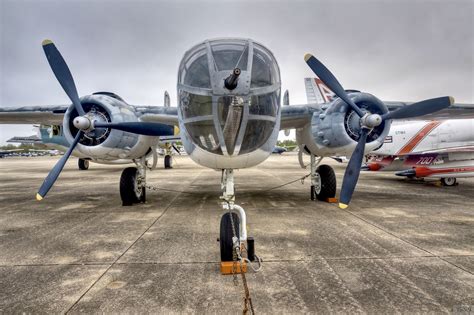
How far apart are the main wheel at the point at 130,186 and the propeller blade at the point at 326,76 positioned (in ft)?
19.3

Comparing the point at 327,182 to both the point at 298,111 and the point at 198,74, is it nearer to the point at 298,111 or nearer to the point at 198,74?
the point at 298,111

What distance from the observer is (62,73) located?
273 inches

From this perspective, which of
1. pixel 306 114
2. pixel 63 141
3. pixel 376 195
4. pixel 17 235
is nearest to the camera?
pixel 17 235

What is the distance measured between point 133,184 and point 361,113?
6642 millimetres

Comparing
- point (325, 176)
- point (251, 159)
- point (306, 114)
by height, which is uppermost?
point (306, 114)

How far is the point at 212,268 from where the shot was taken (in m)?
4.01

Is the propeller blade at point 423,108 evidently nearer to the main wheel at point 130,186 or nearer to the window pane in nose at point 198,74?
the window pane in nose at point 198,74

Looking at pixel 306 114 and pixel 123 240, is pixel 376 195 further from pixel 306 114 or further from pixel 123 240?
pixel 123 240

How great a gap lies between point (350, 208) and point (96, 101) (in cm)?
748

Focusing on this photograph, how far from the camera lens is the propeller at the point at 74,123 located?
635 centimetres

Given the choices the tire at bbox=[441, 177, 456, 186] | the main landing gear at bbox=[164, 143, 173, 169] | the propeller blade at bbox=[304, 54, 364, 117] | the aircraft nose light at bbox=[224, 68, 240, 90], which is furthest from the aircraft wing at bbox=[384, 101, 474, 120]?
the main landing gear at bbox=[164, 143, 173, 169]

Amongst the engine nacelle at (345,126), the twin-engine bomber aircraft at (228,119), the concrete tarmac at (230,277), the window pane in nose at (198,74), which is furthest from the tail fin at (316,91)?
the window pane in nose at (198,74)

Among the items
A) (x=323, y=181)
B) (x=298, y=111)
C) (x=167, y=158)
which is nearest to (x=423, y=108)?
(x=298, y=111)

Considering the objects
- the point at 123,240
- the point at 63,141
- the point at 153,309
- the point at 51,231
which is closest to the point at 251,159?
the point at 153,309
